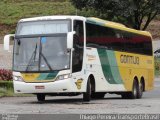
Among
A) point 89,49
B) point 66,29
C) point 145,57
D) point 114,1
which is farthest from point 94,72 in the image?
point 114,1

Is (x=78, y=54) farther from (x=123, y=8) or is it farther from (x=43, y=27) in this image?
(x=123, y=8)

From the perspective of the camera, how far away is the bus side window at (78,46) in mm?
22078

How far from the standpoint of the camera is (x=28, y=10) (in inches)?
2790

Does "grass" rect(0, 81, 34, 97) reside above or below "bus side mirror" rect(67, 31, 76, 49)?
below

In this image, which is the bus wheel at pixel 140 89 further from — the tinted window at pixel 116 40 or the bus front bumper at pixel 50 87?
the bus front bumper at pixel 50 87

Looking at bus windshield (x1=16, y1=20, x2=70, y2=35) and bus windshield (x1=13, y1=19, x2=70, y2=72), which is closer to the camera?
bus windshield (x1=13, y1=19, x2=70, y2=72)

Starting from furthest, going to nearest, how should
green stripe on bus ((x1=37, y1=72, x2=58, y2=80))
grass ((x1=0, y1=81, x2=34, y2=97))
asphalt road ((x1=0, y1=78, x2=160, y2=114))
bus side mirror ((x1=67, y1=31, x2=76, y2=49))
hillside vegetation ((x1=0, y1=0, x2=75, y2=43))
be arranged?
hillside vegetation ((x1=0, y1=0, x2=75, y2=43)) → grass ((x1=0, y1=81, x2=34, y2=97)) → green stripe on bus ((x1=37, y1=72, x2=58, y2=80)) → bus side mirror ((x1=67, y1=31, x2=76, y2=49)) → asphalt road ((x1=0, y1=78, x2=160, y2=114))

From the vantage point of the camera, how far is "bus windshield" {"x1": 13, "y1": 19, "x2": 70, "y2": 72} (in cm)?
2186

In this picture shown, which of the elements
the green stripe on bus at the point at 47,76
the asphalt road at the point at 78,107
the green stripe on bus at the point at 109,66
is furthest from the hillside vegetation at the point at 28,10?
the green stripe on bus at the point at 47,76

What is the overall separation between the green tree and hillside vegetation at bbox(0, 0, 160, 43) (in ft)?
25.6

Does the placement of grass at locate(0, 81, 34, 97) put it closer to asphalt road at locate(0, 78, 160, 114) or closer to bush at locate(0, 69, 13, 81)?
asphalt road at locate(0, 78, 160, 114)

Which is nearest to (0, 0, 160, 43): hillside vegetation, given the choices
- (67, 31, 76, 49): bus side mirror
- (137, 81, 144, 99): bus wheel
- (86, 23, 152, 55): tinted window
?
(86, 23, 152, 55): tinted window

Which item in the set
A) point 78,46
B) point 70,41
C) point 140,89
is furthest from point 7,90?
point 70,41

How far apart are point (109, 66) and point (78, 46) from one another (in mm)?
3522
